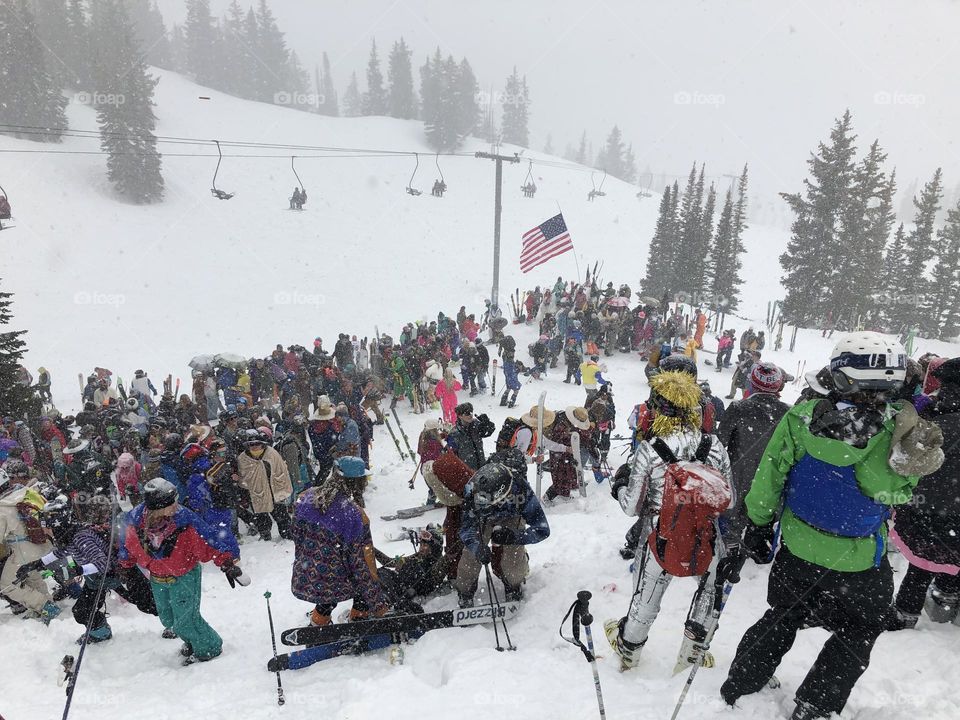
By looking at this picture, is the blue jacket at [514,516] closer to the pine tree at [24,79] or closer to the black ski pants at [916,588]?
the black ski pants at [916,588]

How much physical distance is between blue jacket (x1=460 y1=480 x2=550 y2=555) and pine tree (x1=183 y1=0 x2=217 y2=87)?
92649mm

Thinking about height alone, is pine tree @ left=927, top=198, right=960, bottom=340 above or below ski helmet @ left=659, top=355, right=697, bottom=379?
below

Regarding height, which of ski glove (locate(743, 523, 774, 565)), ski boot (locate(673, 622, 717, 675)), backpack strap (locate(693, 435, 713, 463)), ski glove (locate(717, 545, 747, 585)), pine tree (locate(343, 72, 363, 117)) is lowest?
ski boot (locate(673, 622, 717, 675))

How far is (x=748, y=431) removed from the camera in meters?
4.96

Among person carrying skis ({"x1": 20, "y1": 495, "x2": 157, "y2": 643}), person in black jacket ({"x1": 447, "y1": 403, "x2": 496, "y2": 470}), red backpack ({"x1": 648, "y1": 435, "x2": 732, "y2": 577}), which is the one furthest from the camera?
person in black jacket ({"x1": 447, "y1": 403, "x2": 496, "y2": 470})

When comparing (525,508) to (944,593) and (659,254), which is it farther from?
(659,254)

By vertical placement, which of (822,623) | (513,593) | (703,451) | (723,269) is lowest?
(723,269)

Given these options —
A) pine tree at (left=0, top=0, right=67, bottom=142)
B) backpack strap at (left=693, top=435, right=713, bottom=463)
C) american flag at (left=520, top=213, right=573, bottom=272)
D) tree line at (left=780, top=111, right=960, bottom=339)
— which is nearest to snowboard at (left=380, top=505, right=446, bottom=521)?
backpack strap at (left=693, top=435, right=713, bottom=463)

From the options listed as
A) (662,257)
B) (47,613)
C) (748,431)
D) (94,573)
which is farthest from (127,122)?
(748,431)

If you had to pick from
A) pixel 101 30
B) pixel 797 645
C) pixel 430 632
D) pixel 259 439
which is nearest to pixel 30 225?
pixel 101 30

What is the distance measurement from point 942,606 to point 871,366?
112 inches

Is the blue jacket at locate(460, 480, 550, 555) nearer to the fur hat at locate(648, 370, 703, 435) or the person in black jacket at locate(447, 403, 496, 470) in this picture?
the person in black jacket at locate(447, 403, 496, 470)

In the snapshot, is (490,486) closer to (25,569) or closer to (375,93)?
(25,569)

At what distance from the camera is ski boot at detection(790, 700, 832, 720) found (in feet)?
10.0
